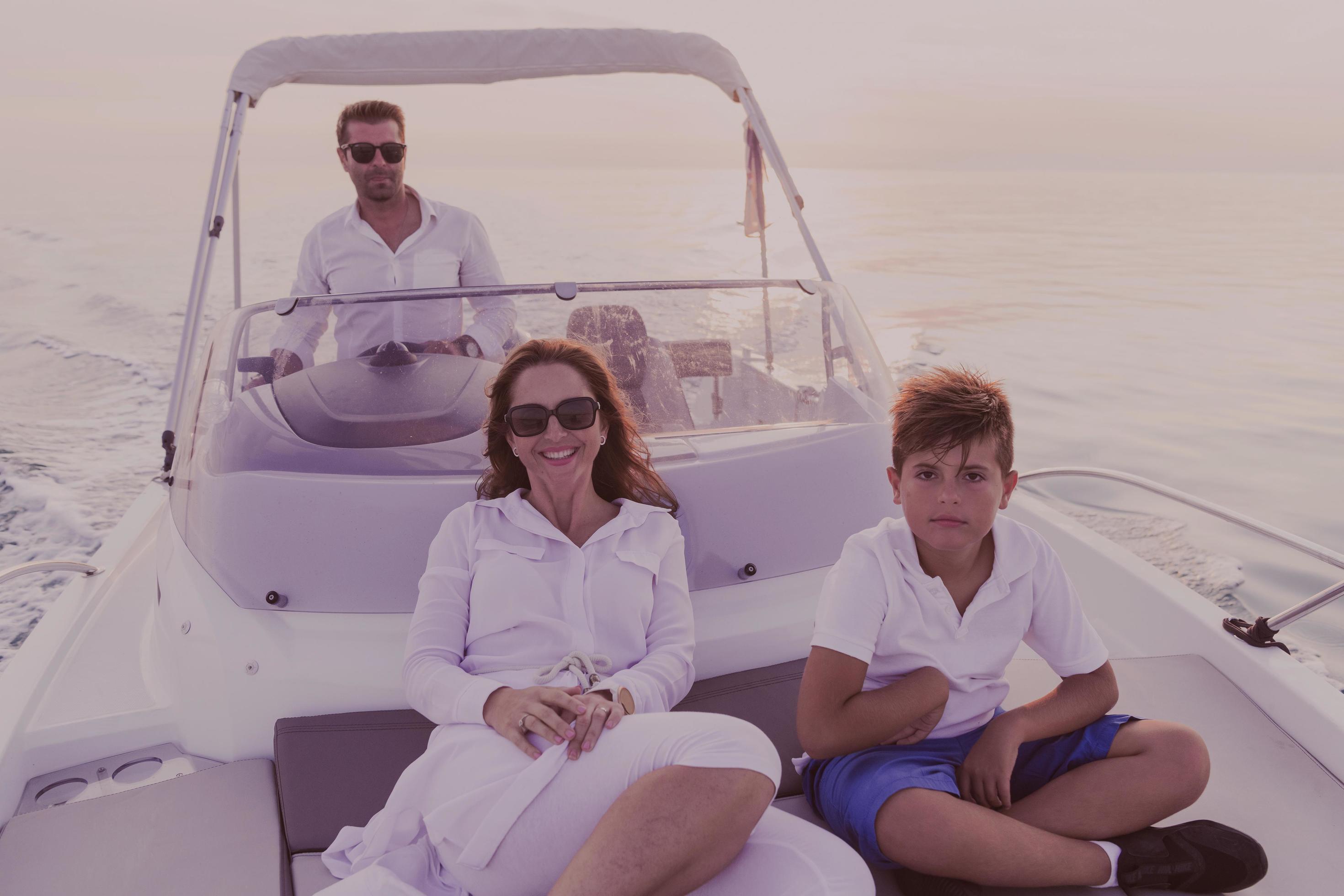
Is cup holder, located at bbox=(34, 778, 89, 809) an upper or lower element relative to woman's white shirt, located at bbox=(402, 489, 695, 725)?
lower

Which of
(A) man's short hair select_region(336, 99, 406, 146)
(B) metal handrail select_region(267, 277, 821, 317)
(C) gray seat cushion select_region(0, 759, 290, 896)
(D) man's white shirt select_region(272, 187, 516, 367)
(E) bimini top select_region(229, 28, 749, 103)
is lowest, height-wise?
(C) gray seat cushion select_region(0, 759, 290, 896)

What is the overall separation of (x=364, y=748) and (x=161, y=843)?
351 mm

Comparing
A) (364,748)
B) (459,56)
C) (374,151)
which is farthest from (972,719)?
(459,56)

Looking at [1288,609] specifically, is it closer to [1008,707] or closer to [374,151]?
[1008,707]

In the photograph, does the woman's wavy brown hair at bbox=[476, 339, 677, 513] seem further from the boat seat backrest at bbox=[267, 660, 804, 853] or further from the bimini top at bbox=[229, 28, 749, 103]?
the bimini top at bbox=[229, 28, 749, 103]

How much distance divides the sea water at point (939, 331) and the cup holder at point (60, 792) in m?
1.48

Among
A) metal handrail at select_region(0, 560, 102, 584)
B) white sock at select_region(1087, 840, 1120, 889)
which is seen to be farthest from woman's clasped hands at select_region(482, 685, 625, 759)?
metal handrail at select_region(0, 560, 102, 584)

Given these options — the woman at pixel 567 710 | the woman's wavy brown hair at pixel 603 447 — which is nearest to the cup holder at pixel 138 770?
the woman at pixel 567 710

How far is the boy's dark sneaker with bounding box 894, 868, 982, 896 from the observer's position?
4.80ft

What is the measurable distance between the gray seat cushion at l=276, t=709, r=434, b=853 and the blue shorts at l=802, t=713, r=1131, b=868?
0.74 meters

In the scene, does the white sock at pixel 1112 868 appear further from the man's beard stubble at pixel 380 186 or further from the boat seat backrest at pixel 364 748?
the man's beard stubble at pixel 380 186

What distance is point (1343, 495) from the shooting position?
24.2 ft

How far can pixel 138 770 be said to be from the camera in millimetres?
1916

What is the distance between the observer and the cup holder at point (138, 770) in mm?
1884
